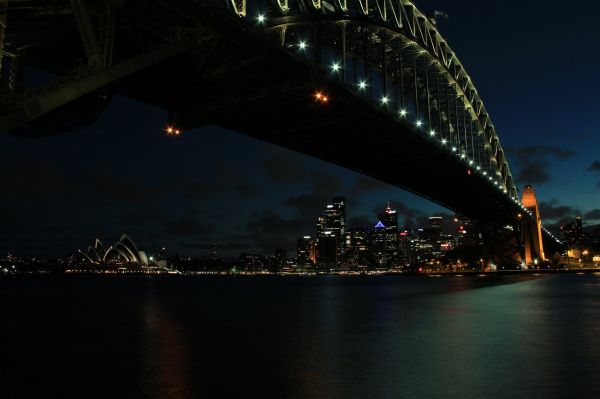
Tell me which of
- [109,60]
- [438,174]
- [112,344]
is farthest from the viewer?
[438,174]

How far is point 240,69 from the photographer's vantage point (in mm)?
22906

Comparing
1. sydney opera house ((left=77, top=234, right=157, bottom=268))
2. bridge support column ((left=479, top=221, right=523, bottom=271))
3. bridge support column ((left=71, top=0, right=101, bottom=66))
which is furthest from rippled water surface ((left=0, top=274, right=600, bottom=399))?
sydney opera house ((left=77, top=234, right=157, bottom=268))

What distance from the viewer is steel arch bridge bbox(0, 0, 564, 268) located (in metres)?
14.8

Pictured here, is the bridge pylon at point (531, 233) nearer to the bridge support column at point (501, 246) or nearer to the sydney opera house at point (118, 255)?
the bridge support column at point (501, 246)

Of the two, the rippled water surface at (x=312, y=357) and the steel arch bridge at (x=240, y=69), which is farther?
the steel arch bridge at (x=240, y=69)

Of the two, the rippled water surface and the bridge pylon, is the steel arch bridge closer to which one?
the rippled water surface

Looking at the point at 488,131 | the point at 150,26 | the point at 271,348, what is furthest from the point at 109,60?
the point at 488,131

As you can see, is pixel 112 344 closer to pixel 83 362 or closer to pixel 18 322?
pixel 83 362

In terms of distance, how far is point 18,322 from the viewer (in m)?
29.7

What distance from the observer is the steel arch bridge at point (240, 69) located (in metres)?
14.8

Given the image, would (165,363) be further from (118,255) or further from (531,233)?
(118,255)

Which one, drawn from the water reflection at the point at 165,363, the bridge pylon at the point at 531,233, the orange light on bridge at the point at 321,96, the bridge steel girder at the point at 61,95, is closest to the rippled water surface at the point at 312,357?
the water reflection at the point at 165,363

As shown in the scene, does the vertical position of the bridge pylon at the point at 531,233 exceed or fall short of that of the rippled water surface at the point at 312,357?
it exceeds it

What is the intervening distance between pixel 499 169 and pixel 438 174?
98.9 feet
